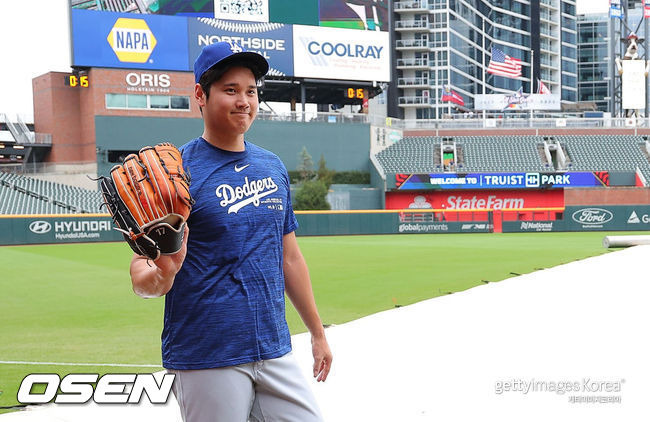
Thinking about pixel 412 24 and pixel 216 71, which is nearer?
pixel 216 71

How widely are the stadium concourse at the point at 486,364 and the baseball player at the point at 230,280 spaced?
2.19 metres

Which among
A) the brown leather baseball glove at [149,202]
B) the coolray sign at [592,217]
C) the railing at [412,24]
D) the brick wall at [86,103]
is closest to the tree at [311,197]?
the brick wall at [86,103]

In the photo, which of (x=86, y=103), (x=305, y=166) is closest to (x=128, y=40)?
(x=86, y=103)

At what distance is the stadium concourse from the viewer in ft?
15.0

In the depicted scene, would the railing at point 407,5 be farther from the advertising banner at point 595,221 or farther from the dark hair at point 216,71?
the dark hair at point 216,71

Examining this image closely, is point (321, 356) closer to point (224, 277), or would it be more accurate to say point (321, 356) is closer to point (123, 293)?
point (224, 277)

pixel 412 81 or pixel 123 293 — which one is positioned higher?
pixel 412 81

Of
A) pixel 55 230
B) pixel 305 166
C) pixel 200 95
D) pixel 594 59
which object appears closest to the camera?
pixel 200 95

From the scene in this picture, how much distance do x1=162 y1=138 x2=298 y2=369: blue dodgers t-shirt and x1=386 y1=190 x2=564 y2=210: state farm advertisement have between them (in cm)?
4588

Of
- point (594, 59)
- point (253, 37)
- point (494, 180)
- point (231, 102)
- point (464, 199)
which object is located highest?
point (594, 59)
